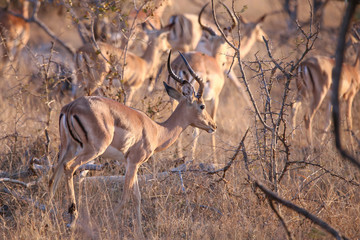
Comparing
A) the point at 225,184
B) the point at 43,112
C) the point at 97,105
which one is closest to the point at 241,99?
the point at 43,112

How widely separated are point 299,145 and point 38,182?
3.41 m

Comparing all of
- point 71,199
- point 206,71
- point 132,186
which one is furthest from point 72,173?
point 206,71

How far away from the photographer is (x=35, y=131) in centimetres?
629

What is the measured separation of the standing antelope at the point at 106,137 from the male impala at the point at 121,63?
1.63 m

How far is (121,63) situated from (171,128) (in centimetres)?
228

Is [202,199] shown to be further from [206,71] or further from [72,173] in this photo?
[206,71]

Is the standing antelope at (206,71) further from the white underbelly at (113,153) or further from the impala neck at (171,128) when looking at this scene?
the white underbelly at (113,153)

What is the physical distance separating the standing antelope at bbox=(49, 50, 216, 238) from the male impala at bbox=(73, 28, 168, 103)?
1629mm

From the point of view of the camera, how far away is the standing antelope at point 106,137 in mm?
4176

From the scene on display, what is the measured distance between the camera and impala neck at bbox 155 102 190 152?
5062mm

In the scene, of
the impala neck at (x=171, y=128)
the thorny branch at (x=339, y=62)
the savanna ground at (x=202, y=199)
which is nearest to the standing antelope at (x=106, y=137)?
the impala neck at (x=171, y=128)

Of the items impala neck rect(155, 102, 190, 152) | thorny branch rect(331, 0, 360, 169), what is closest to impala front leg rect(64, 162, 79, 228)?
impala neck rect(155, 102, 190, 152)

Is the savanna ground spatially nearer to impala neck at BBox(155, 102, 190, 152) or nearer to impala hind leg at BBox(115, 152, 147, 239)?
impala hind leg at BBox(115, 152, 147, 239)

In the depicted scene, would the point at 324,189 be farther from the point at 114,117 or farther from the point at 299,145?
the point at 114,117
